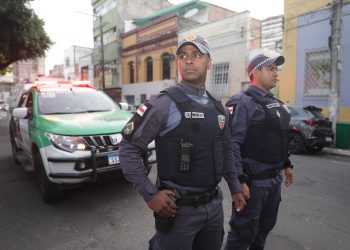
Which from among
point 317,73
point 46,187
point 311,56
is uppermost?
point 311,56

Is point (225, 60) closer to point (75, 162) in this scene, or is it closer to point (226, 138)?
point (75, 162)

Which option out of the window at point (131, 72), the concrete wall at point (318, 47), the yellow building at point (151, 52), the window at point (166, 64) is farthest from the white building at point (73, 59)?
the concrete wall at point (318, 47)

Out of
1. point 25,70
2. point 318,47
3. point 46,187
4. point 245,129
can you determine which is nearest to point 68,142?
point 46,187

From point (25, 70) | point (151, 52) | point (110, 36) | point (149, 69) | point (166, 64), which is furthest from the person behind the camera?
point (25, 70)

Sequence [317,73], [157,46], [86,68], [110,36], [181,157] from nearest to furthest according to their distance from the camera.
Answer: [181,157] < [317,73] < [157,46] < [110,36] < [86,68]

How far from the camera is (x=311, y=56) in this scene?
41.7 feet

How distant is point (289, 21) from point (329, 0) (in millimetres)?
1838

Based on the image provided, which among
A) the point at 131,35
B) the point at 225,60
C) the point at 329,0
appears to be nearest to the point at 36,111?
the point at 329,0

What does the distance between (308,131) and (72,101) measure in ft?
21.2

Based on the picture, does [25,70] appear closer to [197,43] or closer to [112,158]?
[112,158]

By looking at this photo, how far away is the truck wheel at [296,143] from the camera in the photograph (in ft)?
28.5

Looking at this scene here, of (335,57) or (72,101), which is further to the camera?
(335,57)

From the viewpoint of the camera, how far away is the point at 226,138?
222 centimetres

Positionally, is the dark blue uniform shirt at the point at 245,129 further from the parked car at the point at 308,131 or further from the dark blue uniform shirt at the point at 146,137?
the parked car at the point at 308,131
